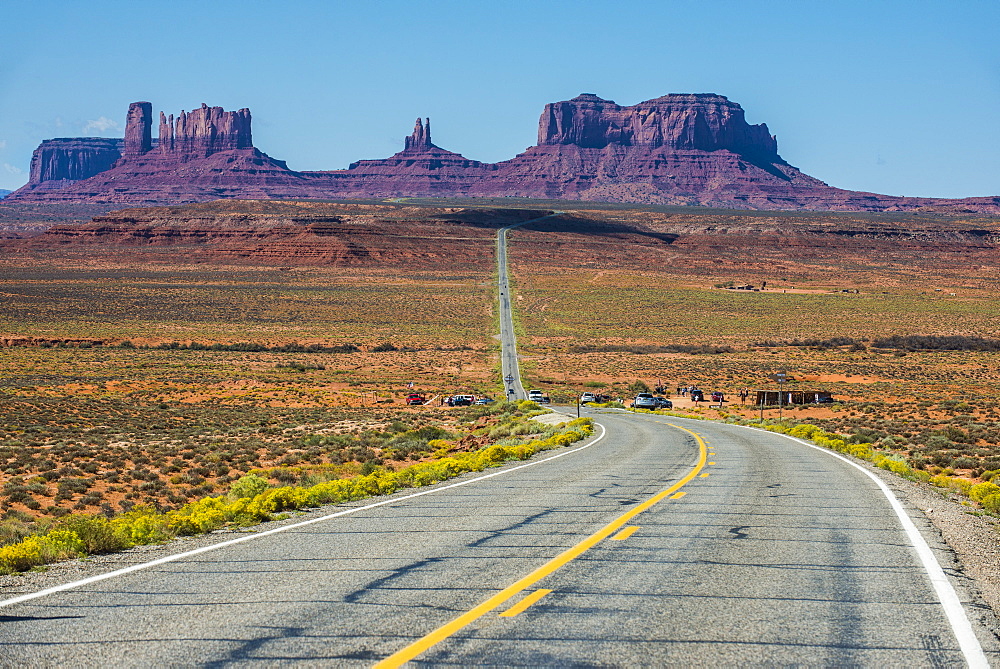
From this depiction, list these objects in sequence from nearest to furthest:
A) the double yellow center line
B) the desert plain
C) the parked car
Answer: the double yellow center line, the desert plain, the parked car

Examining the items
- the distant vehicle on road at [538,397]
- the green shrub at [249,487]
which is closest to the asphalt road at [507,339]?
the distant vehicle on road at [538,397]

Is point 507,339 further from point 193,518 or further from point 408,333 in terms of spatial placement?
point 193,518

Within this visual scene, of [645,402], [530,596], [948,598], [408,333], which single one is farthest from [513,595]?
[408,333]

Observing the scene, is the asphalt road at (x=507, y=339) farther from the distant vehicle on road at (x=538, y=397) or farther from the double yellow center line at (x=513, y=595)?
the double yellow center line at (x=513, y=595)

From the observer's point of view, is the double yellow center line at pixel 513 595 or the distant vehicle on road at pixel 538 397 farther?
the distant vehicle on road at pixel 538 397

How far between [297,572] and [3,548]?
113 inches

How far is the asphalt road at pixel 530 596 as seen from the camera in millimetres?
6117

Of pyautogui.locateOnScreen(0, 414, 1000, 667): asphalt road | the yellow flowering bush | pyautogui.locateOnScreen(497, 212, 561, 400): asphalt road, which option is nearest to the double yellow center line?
pyautogui.locateOnScreen(0, 414, 1000, 667): asphalt road

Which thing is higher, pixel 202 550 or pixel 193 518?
pixel 202 550

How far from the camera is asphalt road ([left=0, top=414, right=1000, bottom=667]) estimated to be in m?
6.12

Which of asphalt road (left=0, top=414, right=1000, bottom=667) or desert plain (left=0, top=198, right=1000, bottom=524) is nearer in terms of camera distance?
asphalt road (left=0, top=414, right=1000, bottom=667)

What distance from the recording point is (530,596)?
7469 millimetres

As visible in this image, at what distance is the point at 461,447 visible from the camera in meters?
30.0

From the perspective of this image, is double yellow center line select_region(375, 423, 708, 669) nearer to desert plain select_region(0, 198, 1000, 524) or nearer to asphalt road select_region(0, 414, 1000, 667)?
asphalt road select_region(0, 414, 1000, 667)
